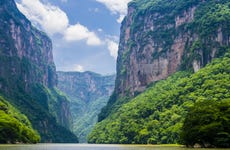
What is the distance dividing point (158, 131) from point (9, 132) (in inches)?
2502

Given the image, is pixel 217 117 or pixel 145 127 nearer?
pixel 217 117

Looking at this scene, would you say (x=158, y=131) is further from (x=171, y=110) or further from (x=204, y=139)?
(x=204, y=139)

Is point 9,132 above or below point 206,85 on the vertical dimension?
below

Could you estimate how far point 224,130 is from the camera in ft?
314

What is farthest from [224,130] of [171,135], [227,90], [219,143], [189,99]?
[189,99]

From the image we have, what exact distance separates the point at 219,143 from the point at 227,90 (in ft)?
266

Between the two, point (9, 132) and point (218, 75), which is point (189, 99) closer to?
point (218, 75)

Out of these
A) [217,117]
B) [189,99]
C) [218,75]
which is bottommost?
[217,117]

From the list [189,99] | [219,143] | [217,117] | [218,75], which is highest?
[218,75]

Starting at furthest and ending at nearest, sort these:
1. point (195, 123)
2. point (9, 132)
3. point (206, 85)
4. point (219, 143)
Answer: point (206, 85) → point (9, 132) → point (195, 123) → point (219, 143)

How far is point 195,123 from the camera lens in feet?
339

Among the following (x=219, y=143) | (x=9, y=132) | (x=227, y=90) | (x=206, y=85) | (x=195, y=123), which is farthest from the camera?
(x=206, y=85)

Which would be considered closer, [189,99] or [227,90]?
[227,90]

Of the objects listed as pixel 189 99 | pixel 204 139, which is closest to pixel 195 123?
pixel 204 139
